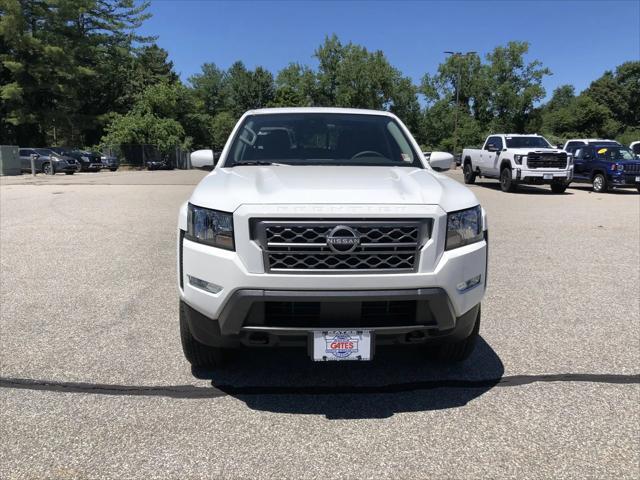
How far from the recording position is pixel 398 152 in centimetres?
454

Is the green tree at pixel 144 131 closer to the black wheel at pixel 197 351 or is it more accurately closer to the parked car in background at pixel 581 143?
the parked car in background at pixel 581 143

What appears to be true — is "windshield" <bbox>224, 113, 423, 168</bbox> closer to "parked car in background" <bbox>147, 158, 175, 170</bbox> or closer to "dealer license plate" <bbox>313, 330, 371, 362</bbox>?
"dealer license plate" <bbox>313, 330, 371, 362</bbox>

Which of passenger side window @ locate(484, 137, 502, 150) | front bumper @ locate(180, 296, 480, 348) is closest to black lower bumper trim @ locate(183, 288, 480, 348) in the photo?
front bumper @ locate(180, 296, 480, 348)

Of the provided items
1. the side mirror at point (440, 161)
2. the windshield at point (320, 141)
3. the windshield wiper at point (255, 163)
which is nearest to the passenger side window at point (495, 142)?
the side mirror at point (440, 161)

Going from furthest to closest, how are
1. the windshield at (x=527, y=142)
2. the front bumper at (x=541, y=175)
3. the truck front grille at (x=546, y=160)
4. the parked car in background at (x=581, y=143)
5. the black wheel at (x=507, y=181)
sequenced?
the parked car in background at (x=581, y=143), the windshield at (x=527, y=142), the black wheel at (x=507, y=181), the truck front grille at (x=546, y=160), the front bumper at (x=541, y=175)

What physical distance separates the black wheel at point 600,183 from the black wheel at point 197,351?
19.1 metres

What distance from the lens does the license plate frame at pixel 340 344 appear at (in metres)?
2.85

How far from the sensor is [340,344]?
2.86 m

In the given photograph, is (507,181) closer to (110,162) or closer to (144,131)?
(110,162)

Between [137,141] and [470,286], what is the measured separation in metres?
46.3

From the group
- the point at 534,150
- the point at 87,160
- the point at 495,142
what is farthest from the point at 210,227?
the point at 87,160

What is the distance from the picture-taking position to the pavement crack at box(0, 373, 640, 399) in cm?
331

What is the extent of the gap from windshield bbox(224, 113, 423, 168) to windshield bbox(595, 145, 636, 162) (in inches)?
679

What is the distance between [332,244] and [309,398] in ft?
3.51
